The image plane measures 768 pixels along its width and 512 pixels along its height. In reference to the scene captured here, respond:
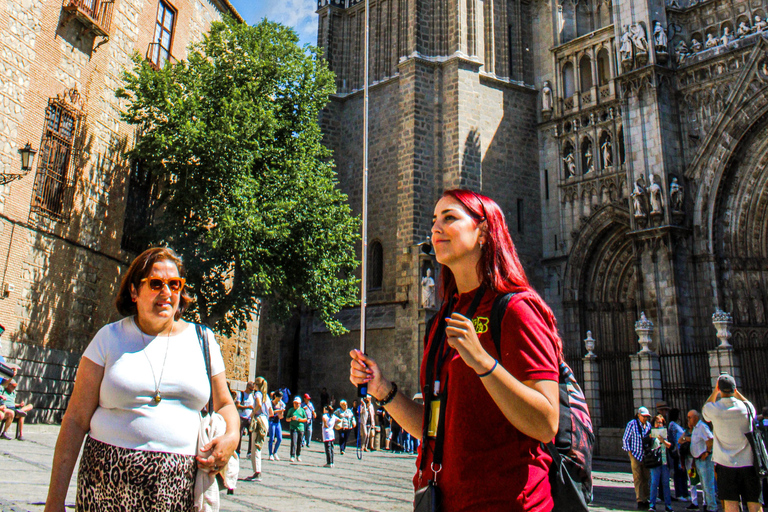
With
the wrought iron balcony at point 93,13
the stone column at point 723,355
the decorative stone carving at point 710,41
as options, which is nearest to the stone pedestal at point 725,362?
the stone column at point 723,355

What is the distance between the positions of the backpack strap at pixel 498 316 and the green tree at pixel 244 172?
13233 mm

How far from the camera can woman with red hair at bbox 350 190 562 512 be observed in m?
1.75

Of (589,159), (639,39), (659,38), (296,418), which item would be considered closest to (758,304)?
(589,159)

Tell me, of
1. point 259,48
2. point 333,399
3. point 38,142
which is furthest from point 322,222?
point 333,399

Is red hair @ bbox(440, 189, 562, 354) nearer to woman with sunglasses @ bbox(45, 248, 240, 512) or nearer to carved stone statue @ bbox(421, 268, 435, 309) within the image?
woman with sunglasses @ bbox(45, 248, 240, 512)

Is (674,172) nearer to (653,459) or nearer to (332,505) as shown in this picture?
(653,459)

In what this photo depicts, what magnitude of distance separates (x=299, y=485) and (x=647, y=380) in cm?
1094

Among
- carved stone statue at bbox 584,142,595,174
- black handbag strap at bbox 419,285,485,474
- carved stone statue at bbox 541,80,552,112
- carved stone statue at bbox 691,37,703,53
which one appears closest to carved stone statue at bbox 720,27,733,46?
carved stone statue at bbox 691,37,703,53

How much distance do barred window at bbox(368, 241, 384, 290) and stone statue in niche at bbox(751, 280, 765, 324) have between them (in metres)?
11.7

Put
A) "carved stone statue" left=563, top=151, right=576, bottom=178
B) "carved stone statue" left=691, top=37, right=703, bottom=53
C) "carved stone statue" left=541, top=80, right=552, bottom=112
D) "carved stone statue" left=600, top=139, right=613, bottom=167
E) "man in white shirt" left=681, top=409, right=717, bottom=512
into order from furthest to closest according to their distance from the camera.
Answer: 1. "carved stone statue" left=541, top=80, right=552, bottom=112
2. "carved stone statue" left=563, top=151, right=576, bottom=178
3. "carved stone statue" left=600, top=139, right=613, bottom=167
4. "carved stone statue" left=691, top=37, right=703, bottom=53
5. "man in white shirt" left=681, top=409, right=717, bottom=512

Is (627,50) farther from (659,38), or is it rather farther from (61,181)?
(61,181)

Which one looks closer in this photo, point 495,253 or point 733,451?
point 495,253

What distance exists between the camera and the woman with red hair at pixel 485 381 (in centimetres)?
175

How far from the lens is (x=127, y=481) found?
2.39 metres
